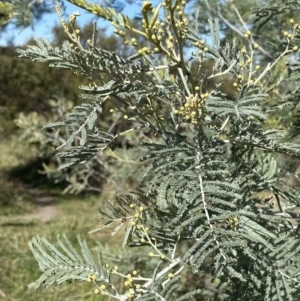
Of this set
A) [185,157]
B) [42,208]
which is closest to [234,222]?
[185,157]

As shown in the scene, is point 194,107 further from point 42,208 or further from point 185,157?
point 42,208

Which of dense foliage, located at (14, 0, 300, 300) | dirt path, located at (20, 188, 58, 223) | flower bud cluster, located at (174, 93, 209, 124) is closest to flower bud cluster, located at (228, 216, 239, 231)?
dense foliage, located at (14, 0, 300, 300)

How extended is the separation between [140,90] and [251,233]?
214 millimetres

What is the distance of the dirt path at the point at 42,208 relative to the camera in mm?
4949

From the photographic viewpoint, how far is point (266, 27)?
1.89m

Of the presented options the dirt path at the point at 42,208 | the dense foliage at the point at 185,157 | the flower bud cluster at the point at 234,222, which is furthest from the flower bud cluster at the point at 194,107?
the dirt path at the point at 42,208

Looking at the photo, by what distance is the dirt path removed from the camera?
4.95 m

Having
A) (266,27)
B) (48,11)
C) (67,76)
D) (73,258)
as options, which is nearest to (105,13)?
(73,258)

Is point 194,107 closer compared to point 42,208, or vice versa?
point 194,107

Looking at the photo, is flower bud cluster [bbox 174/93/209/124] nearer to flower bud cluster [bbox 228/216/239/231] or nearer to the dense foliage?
the dense foliage

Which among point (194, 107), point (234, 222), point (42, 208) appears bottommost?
point (42, 208)

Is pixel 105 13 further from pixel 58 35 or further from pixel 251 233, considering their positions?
pixel 58 35

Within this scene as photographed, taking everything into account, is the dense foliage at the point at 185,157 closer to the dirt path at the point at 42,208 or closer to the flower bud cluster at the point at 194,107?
the flower bud cluster at the point at 194,107

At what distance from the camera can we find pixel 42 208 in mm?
5379
